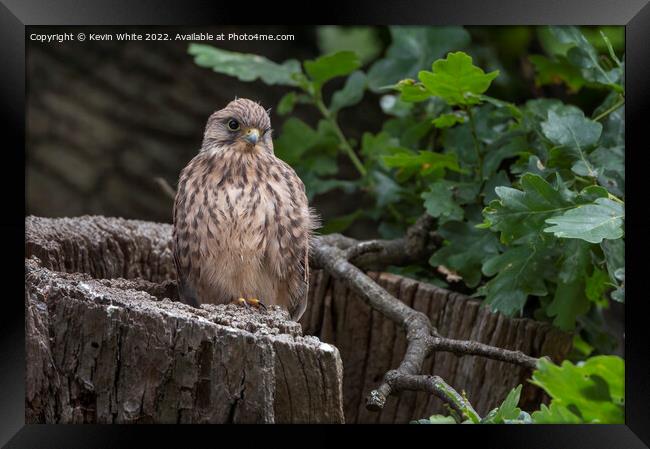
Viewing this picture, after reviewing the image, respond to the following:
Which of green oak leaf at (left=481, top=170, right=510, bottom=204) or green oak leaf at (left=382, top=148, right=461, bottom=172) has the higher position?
green oak leaf at (left=382, top=148, right=461, bottom=172)

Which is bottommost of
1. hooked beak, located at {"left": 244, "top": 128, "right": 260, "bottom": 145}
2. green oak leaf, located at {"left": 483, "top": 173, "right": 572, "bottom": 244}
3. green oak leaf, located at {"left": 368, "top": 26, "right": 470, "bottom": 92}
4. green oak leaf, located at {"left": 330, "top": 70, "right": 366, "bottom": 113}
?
green oak leaf, located at {"left": 483, "top": 173, "right": 572, "bottom": 244}

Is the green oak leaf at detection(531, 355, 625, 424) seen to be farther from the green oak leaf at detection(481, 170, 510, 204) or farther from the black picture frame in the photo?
the green oak leaf at detection(481, 170, 510, 204)

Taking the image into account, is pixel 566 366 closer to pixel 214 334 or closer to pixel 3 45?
pixel 214 334

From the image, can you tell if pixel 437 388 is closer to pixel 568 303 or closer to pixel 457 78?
pixel 568 303

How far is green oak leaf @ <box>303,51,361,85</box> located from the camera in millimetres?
3305

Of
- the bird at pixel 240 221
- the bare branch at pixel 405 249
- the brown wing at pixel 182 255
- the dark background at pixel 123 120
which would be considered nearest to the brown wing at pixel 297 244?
the bird at pixel 240 221

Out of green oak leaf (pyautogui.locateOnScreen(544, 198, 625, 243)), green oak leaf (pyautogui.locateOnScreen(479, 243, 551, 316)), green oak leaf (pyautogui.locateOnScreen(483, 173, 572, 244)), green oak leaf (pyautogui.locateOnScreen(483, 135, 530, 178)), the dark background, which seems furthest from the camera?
the dark background

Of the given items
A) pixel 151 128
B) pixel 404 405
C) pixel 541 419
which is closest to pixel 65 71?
pixel 151 128

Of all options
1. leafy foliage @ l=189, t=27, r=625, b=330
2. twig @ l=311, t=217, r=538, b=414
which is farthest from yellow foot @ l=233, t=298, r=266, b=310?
leafy foliage @ l=189, t=27, r=625, b=330

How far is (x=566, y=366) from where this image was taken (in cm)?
176

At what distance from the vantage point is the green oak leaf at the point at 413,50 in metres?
3.55

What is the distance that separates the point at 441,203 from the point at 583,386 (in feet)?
4.11

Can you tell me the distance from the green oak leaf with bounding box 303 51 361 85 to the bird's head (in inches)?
20.6

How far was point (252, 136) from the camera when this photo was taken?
9.23ft
